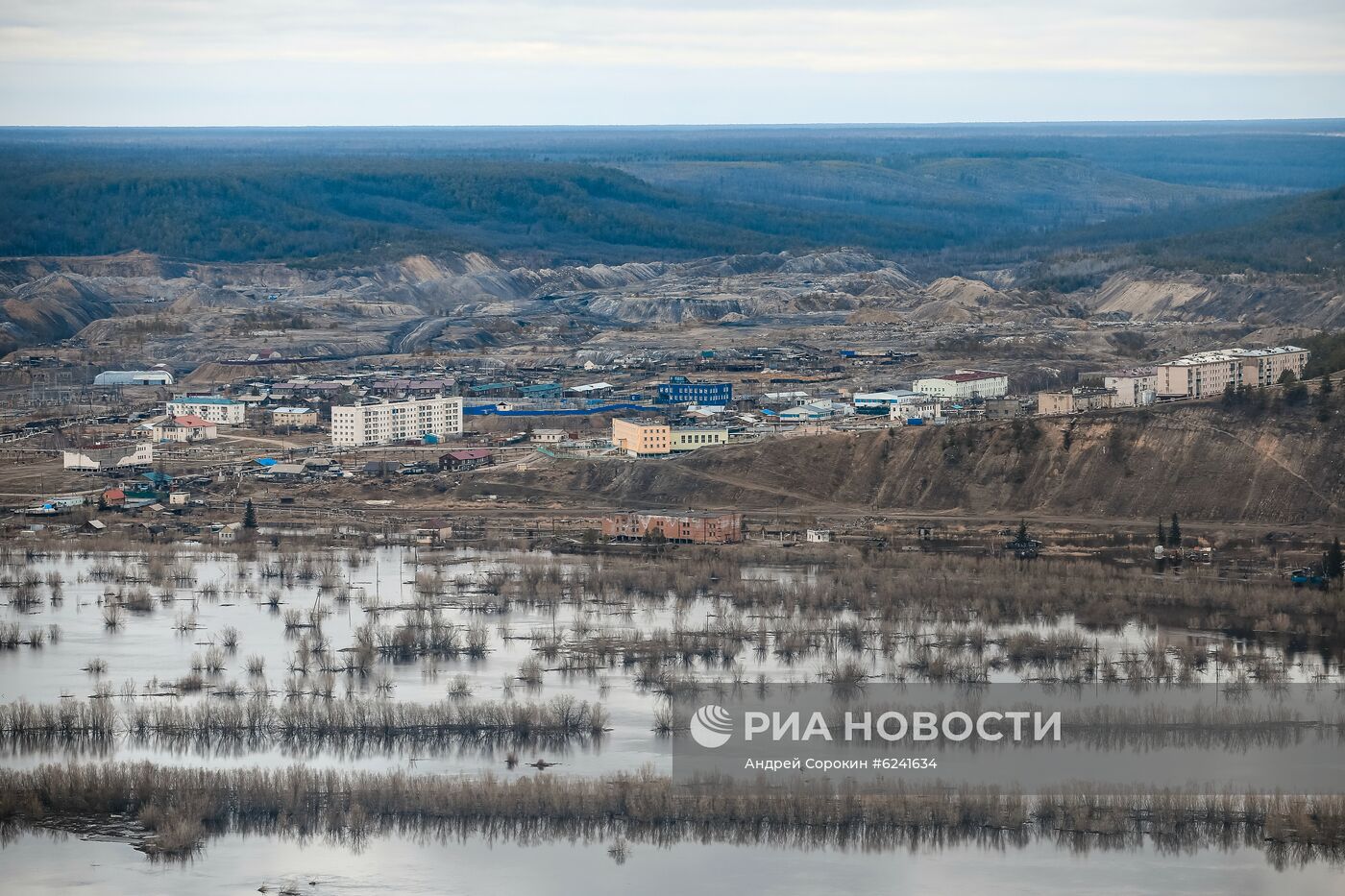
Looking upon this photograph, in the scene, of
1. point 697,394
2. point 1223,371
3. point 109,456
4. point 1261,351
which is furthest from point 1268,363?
point 109,456

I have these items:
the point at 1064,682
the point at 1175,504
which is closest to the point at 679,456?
the point at 1175,504

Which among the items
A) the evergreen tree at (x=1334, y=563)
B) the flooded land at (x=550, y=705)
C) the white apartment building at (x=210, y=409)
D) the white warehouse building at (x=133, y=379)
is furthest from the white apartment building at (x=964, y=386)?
the white warehouse building at (x=133, y=379)

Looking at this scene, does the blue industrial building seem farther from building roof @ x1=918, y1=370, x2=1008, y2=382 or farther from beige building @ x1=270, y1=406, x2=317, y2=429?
beige building @ x1=270, y1=406, x2=317, y2=429

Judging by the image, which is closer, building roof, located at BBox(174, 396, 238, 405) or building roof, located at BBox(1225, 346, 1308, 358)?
building roof, located at BBox(1225, 346, 1308, 358)

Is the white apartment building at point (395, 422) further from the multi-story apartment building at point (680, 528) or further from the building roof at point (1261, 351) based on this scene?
the building roof at point (1261, 351)

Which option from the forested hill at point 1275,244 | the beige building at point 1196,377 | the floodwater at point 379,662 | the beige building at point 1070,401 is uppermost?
the forested hill at point 1275,244

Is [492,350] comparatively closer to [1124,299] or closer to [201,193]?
[1124,299]

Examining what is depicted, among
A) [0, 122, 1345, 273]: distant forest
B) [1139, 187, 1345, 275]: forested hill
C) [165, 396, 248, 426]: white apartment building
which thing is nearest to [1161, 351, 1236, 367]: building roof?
[165, 396, 248, 426]: white apartment building
